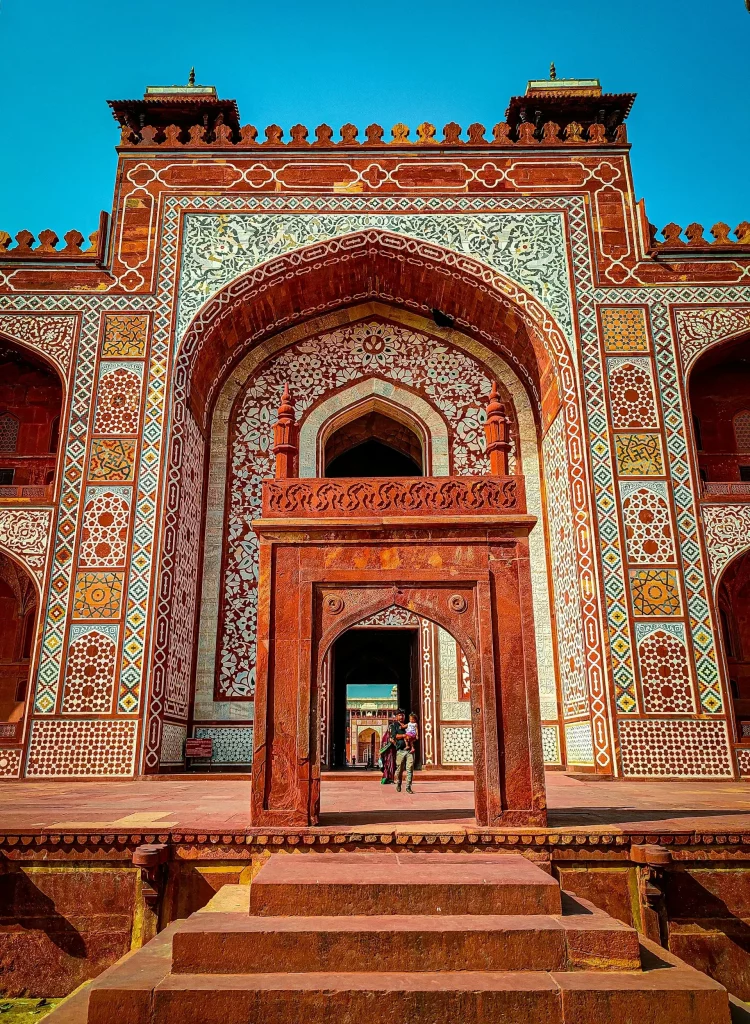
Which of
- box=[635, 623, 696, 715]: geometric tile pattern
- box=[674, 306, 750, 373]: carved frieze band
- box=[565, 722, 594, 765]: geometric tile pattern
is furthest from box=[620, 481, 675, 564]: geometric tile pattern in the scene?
box=[565, 722, 594, 765]: geometric tile pattern

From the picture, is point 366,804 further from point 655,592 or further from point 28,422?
point 28,422

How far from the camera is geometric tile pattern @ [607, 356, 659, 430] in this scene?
9.21m

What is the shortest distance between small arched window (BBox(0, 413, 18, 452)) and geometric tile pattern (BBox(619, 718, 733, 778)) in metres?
8.18

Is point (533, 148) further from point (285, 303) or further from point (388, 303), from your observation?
point (285, 303)

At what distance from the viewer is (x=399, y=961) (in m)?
2.78

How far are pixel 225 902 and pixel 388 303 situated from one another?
8.99 m

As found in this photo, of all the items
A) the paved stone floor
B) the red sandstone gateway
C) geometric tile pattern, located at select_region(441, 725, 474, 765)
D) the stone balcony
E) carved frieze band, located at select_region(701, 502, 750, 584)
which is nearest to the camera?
the paved stone floor

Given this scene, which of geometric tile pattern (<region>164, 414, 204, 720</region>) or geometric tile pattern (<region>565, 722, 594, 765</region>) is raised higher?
geometric tile pattern (<region>164, 414, 204, 720</region>)

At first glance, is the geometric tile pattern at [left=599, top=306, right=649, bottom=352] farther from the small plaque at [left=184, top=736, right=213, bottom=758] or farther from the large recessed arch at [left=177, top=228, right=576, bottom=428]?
the small plaque at [left=184, top=736, right=213, bottom=758]

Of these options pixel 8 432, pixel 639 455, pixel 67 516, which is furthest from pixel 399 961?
pixel 8 432

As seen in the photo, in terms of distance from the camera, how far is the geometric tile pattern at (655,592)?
8539 mm

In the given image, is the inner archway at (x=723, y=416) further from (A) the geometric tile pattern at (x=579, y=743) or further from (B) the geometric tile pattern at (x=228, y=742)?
(B) the geometric tile pattern at (x=228, y=742)

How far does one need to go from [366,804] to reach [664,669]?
421 cm

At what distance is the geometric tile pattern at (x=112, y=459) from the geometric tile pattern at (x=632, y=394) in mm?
5547
